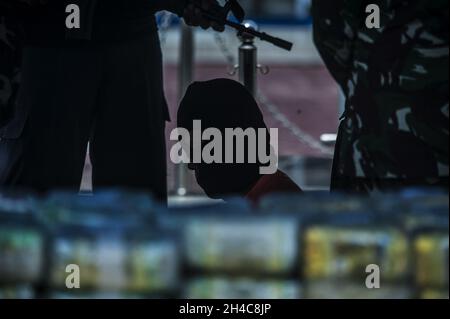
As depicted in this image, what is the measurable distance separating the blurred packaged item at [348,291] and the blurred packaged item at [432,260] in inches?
0.7

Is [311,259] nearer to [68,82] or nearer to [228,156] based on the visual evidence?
[68,82]

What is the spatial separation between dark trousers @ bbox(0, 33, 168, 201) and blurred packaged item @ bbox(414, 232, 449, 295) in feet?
2.08

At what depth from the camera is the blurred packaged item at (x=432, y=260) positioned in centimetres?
62

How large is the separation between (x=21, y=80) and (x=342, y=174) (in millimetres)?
Answer: 588

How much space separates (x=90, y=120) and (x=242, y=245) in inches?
31.7

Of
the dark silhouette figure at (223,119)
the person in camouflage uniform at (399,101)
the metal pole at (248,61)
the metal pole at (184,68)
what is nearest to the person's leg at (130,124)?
the dark silhouette figure at (223,119)

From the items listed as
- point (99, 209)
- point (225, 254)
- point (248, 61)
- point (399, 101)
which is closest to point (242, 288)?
point (225, 254)

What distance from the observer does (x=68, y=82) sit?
1.29 metres

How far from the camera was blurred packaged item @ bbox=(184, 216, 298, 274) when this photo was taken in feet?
1.96

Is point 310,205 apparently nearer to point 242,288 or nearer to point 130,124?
point 242,288

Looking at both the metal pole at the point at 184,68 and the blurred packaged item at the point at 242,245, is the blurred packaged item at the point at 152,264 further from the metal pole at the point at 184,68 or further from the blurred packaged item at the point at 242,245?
the metal pole at the point at 184,68

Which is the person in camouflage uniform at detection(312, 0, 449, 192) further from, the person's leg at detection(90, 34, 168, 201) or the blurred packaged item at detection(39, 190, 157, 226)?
the person's leg at detection(90, 34, 168, 201)

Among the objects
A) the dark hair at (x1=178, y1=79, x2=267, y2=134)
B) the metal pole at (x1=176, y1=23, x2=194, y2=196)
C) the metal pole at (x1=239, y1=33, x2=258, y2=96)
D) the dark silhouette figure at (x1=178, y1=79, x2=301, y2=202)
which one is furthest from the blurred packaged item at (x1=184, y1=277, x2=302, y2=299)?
the metal pole at (x1=176, y1=23, x2=194, y2=196)
